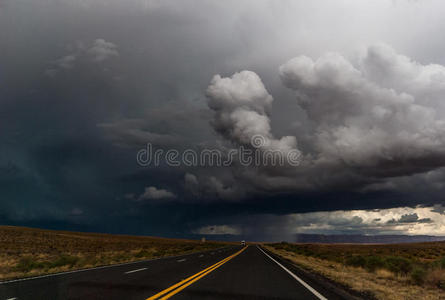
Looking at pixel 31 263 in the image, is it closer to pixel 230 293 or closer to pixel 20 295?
pixel 20 295

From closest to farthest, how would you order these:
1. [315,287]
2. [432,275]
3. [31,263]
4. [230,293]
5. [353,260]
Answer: [230,293] < [315,287] < [432,275] < [31,263] < [353,260]

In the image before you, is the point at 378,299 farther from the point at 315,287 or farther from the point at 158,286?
the point at 158,286

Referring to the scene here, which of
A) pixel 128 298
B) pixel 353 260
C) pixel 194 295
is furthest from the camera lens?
pixel 353 260

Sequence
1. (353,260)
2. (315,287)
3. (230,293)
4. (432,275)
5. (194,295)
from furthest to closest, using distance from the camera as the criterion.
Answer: (353,260), (432,275), (315,287), (230,293), (194,295)

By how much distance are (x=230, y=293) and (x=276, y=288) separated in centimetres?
202

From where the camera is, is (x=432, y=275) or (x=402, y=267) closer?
(x=432, y=275)

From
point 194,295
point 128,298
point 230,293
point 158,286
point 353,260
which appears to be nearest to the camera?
point 128,298

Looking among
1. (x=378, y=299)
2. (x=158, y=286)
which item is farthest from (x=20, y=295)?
(x=378, y=299)

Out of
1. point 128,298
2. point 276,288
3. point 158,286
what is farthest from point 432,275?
point 128,298

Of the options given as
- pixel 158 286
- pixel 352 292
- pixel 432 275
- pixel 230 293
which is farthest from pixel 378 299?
pixel 432 275

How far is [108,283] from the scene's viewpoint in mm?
10953

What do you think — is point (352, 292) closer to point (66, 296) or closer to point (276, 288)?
point (276, 288)

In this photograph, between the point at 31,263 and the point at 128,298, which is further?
the point at 31,263

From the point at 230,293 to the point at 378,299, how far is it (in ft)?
13.3
